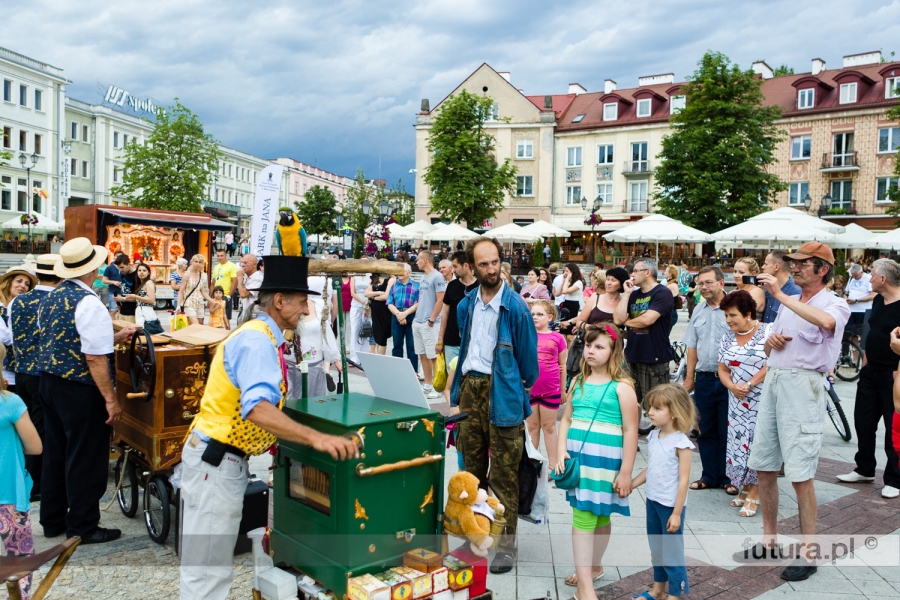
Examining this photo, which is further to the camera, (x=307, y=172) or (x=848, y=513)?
(x=307, y=172)

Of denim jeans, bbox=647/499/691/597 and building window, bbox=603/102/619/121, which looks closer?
denim jeans, bbox=647/499/691/597

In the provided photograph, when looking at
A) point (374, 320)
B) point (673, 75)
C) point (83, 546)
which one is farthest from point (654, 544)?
point (673, 75)

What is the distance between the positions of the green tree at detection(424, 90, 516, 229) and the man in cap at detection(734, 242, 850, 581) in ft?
121

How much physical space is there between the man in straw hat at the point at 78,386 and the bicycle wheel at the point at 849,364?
11.1m

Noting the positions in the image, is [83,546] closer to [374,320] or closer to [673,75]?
[374,320]

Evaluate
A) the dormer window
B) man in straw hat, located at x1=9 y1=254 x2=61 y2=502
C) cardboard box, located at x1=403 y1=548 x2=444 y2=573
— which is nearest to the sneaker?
cardboard box, located at x1=403 y1=548 x2=444 y2=573

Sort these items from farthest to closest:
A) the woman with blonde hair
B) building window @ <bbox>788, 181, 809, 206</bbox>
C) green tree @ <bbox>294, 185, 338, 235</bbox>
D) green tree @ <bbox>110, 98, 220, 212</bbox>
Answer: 1. green tree @ <bbox>294, 185, 338, 235</bbox>
2. building window @ <bbox>788, 181, 809, 206</bbox>
3. green tree @ <bbox>110, 98, 220, 212</bbox>
4. the woman with blonde hair

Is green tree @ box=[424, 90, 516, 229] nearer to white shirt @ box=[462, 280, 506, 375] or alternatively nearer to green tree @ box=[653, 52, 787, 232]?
green tree @ box=[653, 52, 787, 232]

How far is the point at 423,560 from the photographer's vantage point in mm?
3031

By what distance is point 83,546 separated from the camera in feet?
15.4

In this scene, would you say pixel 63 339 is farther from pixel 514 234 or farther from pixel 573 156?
pixel 573 156

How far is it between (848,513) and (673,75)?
168ft

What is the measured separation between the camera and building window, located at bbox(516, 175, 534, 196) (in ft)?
171

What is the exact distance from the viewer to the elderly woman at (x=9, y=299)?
566 cm
